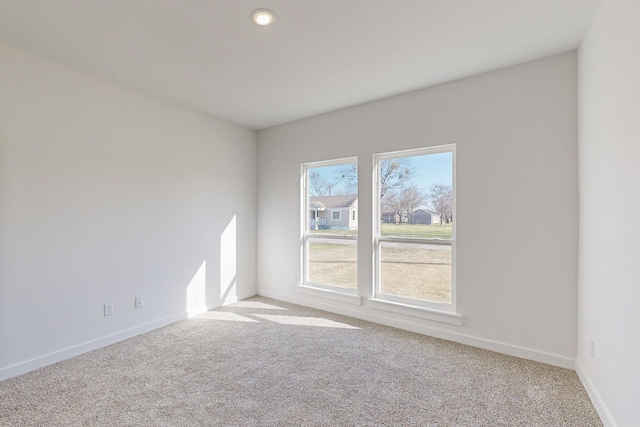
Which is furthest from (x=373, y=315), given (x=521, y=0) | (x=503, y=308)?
(x=521, y=0)

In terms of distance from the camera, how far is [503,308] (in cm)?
271

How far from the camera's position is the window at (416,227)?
3123 millimetres

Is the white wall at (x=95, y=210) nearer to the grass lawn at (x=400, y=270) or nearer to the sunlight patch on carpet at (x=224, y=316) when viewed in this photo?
the sunlight patch on carpet at (x=224, y=316)

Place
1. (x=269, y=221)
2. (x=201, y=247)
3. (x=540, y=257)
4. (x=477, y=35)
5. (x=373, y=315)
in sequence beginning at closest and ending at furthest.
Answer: (x=477, y=35)
(x=540, y=257)
(x=373, y=315)
(x=201, y=247)
(x=269, y=221)

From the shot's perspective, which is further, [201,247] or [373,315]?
[201,247]

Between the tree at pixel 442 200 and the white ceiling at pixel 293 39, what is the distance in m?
1.06

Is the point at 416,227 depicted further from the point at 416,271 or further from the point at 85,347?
the point at 85,347

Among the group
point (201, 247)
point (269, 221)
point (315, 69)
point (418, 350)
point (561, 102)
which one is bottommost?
point (418, 350)

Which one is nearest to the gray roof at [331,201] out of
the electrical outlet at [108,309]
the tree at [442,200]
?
the tree at [442,200]

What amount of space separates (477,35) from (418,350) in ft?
8.64

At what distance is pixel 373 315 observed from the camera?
3.52 m

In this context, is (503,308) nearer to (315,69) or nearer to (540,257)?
(540,257)

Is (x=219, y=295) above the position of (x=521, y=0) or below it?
below

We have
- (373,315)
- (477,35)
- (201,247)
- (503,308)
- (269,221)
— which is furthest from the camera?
(269,221)
